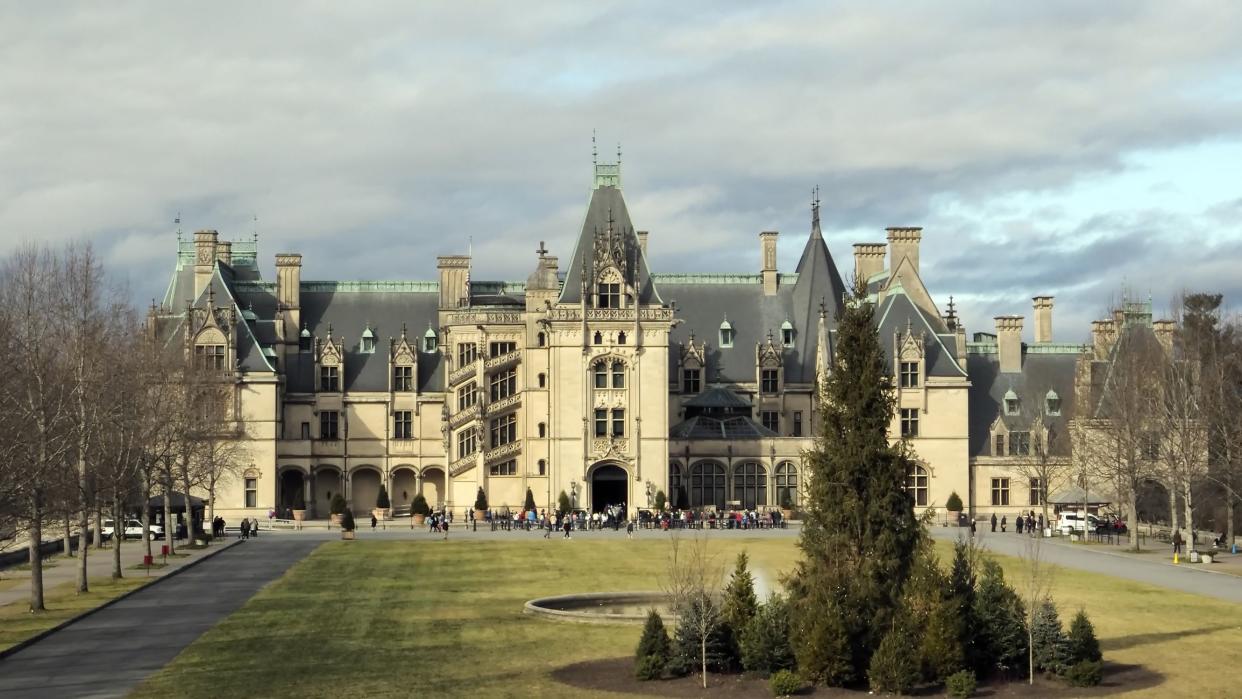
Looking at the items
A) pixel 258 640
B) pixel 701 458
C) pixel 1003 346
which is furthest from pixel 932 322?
pixel 258 640

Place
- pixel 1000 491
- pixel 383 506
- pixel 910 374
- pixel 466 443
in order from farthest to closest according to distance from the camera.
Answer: pixel 466 443 < pixel 383 506 < pixel 1000 491 < pixel 910 374

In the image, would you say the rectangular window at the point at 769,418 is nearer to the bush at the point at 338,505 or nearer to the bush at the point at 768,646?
the bush at the point at 338,505

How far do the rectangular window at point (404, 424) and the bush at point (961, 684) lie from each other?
8545 cm

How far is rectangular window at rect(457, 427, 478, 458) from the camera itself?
363 ft

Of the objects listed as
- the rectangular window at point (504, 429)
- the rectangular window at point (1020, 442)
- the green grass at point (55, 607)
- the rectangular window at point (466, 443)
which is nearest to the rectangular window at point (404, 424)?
the rectangular window at point (466, 443)

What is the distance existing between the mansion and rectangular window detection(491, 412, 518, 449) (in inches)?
5.9

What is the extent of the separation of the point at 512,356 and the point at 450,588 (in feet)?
172

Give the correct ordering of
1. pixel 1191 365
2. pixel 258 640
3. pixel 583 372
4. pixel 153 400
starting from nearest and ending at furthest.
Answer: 1. pixel 258 640
2. pixel 153 400
3. pixel 1191 365
4. pixel 583 372

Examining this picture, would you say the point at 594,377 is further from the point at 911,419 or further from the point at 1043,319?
the point at 1043,319

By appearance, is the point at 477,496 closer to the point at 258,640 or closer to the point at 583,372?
the point at 583,372

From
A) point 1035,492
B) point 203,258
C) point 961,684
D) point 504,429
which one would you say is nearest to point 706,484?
point 504,429

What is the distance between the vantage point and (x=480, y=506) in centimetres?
10550

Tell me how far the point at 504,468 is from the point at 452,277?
18.4 metres

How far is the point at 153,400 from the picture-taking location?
73.2 m
